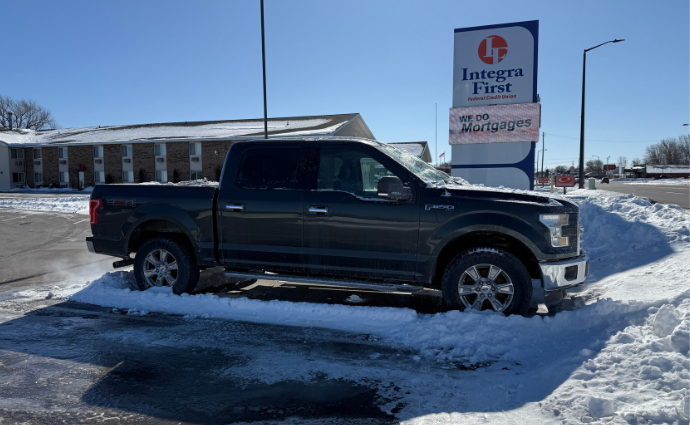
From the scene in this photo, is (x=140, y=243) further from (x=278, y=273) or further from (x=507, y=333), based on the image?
(x=507, y=333)

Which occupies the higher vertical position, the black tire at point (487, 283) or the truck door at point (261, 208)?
the truck door at point (261, 208)

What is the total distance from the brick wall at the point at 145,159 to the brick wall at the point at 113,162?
2.10 m

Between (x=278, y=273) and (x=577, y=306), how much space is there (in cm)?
360

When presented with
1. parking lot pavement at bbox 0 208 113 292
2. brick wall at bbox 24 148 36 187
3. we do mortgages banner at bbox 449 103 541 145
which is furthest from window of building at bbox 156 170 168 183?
we do mortgages banner at bbox 449 103 541 145

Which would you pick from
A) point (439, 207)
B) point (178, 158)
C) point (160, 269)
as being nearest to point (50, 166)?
point (178, 158)

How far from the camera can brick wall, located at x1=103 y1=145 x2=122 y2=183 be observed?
4294cm

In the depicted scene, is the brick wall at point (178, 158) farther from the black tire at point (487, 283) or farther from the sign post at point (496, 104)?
the black tire at point (487, 283)

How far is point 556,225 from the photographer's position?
4.71m

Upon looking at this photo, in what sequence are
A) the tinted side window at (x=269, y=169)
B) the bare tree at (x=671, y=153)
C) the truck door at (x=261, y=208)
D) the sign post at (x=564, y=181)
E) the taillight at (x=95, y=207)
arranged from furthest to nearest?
the bare tree at (x=671, y=153)
the sign post at (x=564, y=181)
the taillight at (x=95, y=207)
the tinted side window at (x=269, y=169)
the truck door at (x=261, y=208)

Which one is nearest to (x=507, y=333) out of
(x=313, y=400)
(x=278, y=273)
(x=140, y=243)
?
(x=313, y=400)

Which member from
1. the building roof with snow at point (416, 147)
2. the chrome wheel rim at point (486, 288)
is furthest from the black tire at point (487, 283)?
the building roof with snow at point (416, 147)

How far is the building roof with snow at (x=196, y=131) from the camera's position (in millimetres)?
35562

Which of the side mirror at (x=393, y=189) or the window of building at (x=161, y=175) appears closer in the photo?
the side mirror at (x=393, y=189)

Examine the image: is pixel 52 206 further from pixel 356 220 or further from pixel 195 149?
pixel 356 220
